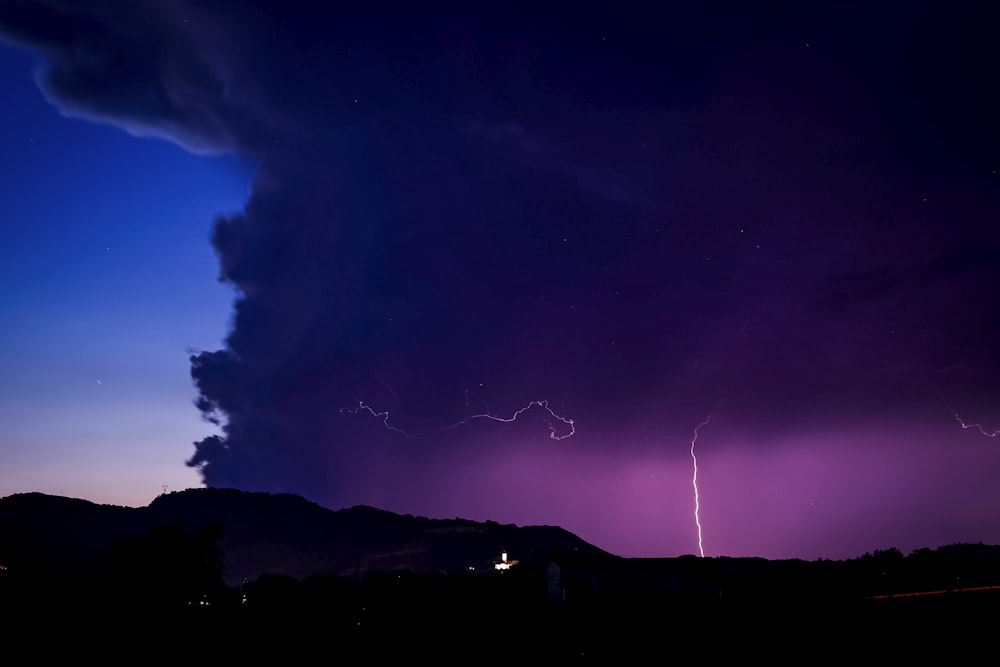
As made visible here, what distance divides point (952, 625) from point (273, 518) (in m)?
200

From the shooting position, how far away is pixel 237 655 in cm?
1555

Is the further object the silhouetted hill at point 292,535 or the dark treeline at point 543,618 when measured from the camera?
the silhouetted hill at point 292,535

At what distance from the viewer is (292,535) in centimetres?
18375

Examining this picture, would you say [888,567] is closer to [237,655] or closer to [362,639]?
[362,639]

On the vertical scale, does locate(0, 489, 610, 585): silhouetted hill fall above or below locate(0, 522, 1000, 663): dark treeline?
above

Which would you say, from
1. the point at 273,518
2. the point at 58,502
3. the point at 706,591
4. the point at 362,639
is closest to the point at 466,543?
the point at 273,518

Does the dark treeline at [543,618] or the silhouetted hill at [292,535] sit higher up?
the silhouetted hill at [292,535]

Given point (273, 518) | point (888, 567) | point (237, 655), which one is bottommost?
point (237, 655)

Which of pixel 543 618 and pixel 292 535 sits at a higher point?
pixel 292 535

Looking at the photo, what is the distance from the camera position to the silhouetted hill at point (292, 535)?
145125mm

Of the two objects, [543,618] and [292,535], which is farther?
[292,535]

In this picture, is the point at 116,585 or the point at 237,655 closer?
the point at 237,655

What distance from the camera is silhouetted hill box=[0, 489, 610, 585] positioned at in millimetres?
145125

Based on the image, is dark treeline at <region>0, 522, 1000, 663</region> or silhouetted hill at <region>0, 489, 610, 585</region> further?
silhouetted hill at <region>0, 489, 610, 585</region>
